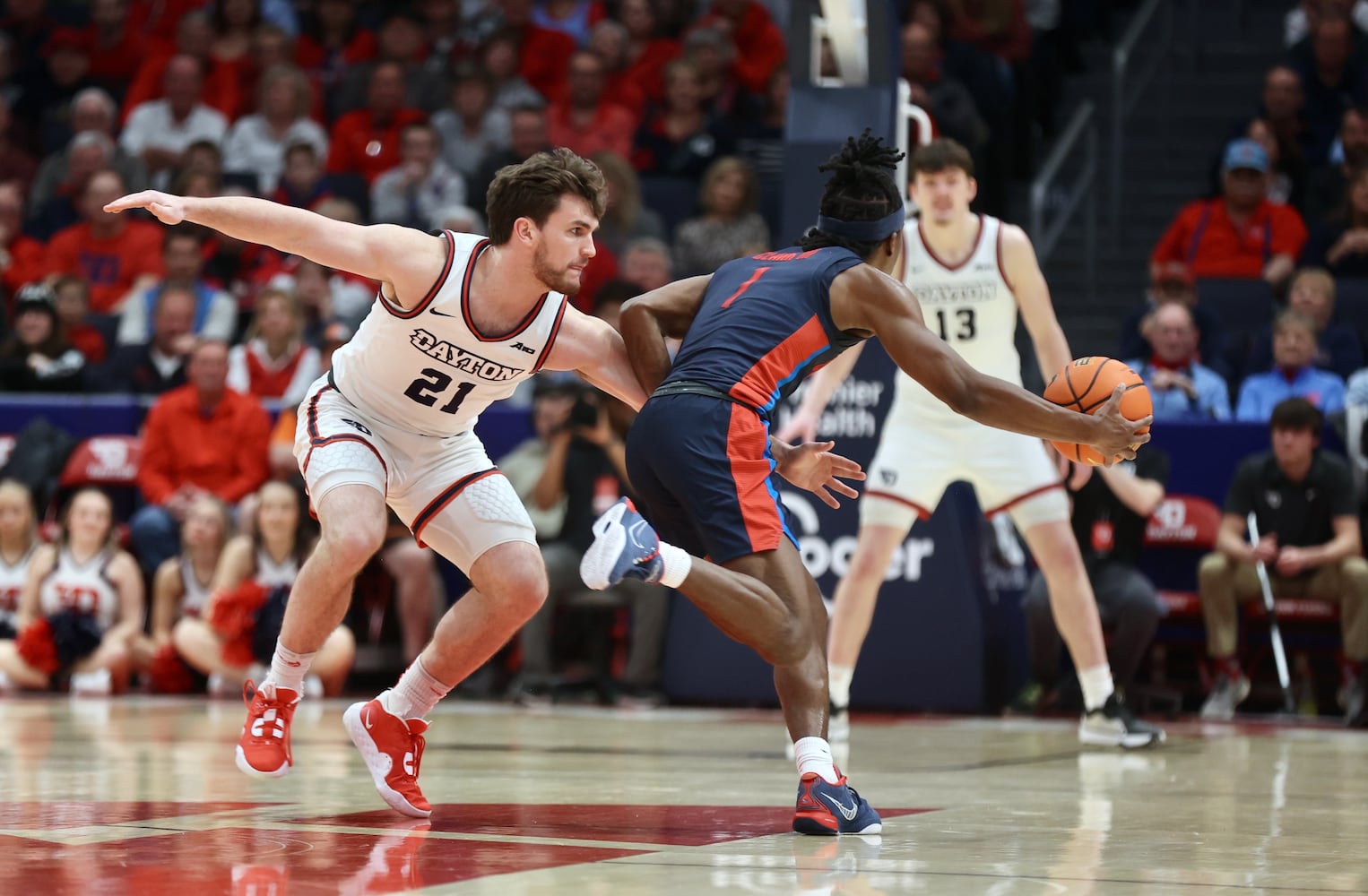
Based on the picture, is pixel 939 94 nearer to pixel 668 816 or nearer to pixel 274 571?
pixel 274 571

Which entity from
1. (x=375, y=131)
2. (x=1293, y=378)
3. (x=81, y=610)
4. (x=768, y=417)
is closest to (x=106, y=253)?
(x=375, y=131)

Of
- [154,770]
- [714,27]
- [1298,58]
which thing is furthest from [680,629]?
[1298,58]

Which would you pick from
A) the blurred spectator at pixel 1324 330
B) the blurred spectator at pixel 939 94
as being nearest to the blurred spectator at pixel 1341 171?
the blurred spectator at pixel 1324 330

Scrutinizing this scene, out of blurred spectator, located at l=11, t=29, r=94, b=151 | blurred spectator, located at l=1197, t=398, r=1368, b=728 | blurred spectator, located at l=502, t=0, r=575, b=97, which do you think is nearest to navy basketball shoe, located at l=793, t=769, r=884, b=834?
blurred spectator, located at l=1197, t=398, r=1368, b=728

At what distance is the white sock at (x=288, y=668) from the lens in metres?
5.21

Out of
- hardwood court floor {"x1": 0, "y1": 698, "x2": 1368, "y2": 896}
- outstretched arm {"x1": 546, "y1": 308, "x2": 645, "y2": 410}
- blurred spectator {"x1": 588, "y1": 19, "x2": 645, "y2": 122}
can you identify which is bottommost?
hardwood court floor {"x1": 0, "y1": 698, "x2": 1368, "y2": 896}

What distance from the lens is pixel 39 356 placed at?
39.2ft

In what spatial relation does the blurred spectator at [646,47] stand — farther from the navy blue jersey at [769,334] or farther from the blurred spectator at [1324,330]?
the navy blue jersey at [769,334]

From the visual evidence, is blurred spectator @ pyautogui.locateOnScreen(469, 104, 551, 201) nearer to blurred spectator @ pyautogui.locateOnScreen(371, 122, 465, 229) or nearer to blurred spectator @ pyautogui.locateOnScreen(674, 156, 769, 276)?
blurred spectator @ pyautogui.locateOnScreen(371, 122, 465, 229)

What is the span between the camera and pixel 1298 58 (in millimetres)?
13312

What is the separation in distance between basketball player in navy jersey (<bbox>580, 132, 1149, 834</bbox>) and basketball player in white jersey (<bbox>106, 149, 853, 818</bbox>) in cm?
29

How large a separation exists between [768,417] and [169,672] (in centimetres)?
668

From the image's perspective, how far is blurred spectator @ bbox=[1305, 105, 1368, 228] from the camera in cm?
1186

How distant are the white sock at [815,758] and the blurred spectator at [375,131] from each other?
1023 cm
